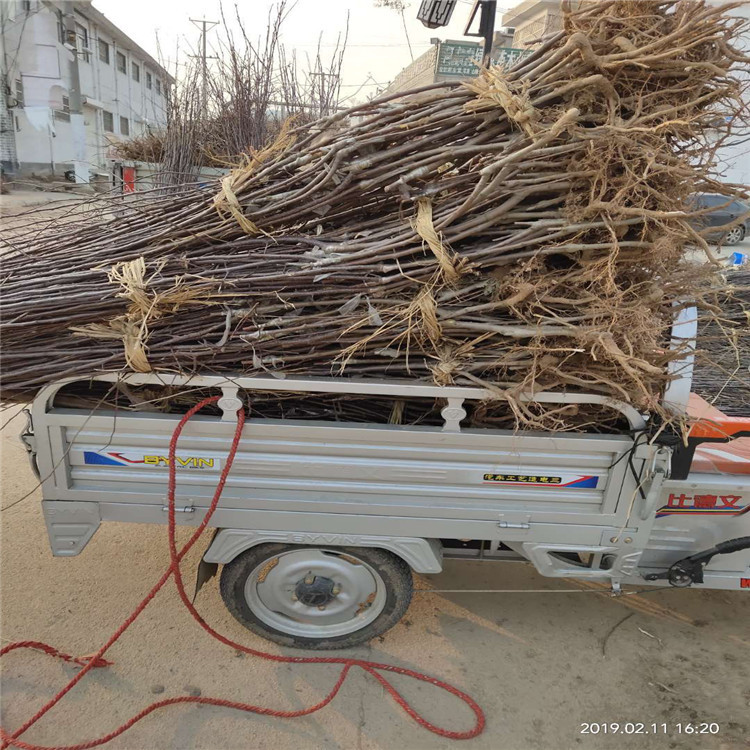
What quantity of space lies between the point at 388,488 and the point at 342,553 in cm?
43

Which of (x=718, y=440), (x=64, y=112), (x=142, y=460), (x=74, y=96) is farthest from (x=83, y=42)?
(x=718, y=440)

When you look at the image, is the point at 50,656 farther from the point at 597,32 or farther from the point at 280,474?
the point at 597,32

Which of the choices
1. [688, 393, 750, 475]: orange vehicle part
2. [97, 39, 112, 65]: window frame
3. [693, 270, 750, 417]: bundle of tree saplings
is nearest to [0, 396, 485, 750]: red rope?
[688, 393, 750, 475]: orange vehicle part

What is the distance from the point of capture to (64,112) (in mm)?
20922

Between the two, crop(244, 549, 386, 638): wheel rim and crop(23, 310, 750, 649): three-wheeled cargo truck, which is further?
crop(244, 549, 386, 638): wheel rim

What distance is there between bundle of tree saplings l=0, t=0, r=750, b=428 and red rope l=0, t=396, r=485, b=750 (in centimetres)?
45

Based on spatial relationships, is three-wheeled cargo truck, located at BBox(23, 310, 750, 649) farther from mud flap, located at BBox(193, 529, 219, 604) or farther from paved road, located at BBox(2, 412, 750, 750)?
paved road, located at BBox(2, 412, 750, 750)

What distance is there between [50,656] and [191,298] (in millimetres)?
1812

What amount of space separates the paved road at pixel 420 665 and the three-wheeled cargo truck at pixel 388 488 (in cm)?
39

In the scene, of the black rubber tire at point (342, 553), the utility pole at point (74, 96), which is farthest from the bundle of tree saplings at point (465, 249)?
the utility pole at point (74, 96)

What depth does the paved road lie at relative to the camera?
221 cm

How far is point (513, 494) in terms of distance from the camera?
2.24 meters

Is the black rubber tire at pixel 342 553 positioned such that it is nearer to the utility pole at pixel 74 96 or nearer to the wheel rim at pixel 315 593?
the wheel rim at pixel 315 593

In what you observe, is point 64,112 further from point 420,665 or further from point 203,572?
point 420,665
